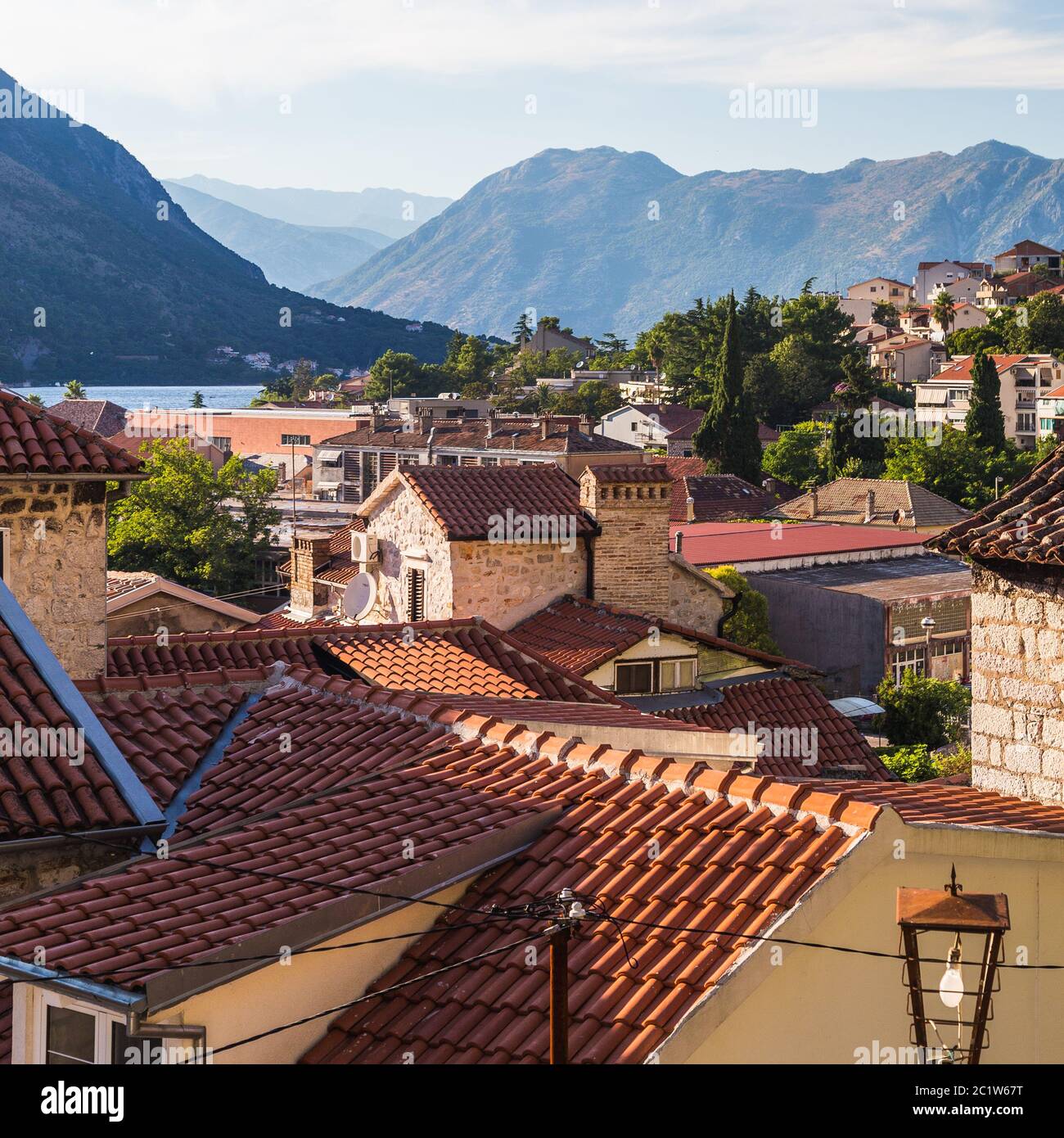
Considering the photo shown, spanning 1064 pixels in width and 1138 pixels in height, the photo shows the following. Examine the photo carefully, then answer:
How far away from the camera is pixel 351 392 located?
158 meters

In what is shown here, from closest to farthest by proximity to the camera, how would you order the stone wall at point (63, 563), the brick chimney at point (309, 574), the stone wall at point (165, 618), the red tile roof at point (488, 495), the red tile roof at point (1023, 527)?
the red tile roof at point (1023, 527) → the stone wall at point (63, 563) → the stone wall at point (165, 618) → the red tile roof at point (488, 495) → the brick chimney at point (309, 574)

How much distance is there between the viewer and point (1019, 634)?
11.2m

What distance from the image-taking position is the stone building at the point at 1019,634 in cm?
1094

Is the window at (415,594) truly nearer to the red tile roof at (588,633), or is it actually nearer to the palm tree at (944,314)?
the red tile roof at (588,633)

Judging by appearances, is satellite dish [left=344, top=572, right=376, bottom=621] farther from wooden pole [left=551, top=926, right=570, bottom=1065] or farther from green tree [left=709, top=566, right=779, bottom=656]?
wooden pole [left=551, top=926, right=570, bottom=1065]

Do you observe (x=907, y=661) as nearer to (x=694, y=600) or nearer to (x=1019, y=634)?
(x=694, y=600)

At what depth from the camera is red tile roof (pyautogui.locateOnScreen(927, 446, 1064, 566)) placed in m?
10.8

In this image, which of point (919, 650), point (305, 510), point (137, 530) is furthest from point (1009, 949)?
point (305, 510)

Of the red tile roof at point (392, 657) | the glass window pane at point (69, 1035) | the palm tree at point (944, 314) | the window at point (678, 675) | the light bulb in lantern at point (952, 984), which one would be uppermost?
the palm tree at point (944, 314)

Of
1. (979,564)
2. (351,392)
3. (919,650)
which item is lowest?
(919,650)

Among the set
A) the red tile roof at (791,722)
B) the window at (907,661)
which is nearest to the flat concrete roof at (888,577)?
the window at (907,661)

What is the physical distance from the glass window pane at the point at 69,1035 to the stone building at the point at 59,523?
6.87m
